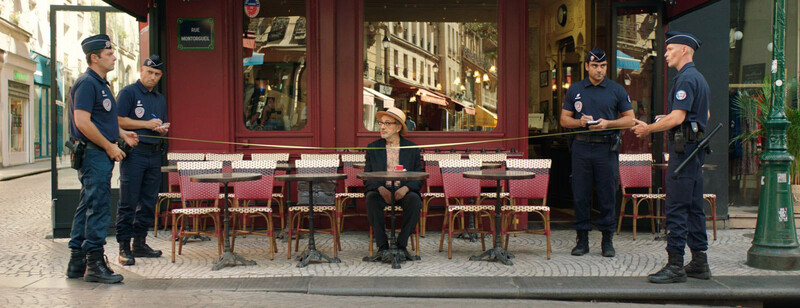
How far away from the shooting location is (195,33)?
30.0ft

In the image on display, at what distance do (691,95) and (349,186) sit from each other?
4115mm

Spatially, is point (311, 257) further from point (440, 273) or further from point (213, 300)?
point (213, 300)

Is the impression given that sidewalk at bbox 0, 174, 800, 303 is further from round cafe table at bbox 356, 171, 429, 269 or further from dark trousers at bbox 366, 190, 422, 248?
dark trousers at bbox 366, 190, 422, 248

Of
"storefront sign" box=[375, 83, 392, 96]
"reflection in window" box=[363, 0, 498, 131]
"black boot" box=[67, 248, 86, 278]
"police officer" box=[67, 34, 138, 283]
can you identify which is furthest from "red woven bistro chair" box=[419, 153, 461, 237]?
"black boot" box=[67, 248, 86, 278]

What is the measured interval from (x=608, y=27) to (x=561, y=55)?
3339mm

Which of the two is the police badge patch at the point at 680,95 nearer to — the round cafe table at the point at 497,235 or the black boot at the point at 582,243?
the round cafe table at the point at 497,235

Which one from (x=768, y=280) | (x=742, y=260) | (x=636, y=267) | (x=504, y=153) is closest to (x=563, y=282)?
(x=636, y=267)

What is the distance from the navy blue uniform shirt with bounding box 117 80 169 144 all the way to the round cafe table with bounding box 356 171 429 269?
90.1 inches

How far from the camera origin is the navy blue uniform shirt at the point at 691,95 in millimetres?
6062

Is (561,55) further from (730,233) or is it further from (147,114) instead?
(147,114)

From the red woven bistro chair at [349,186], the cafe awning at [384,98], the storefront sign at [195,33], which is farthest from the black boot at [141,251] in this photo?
the cafe awning at [384,98]

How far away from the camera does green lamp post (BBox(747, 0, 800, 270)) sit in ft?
21.8

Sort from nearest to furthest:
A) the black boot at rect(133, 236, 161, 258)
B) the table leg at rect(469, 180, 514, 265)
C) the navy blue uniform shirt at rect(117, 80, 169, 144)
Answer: the table leg at rect(469, 180, 514, 265) → the navy blue uniform shirt at rect(117, 80, 169, 144) → the black boot at rect(133, 236, 161, 258)

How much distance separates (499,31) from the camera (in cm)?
927
